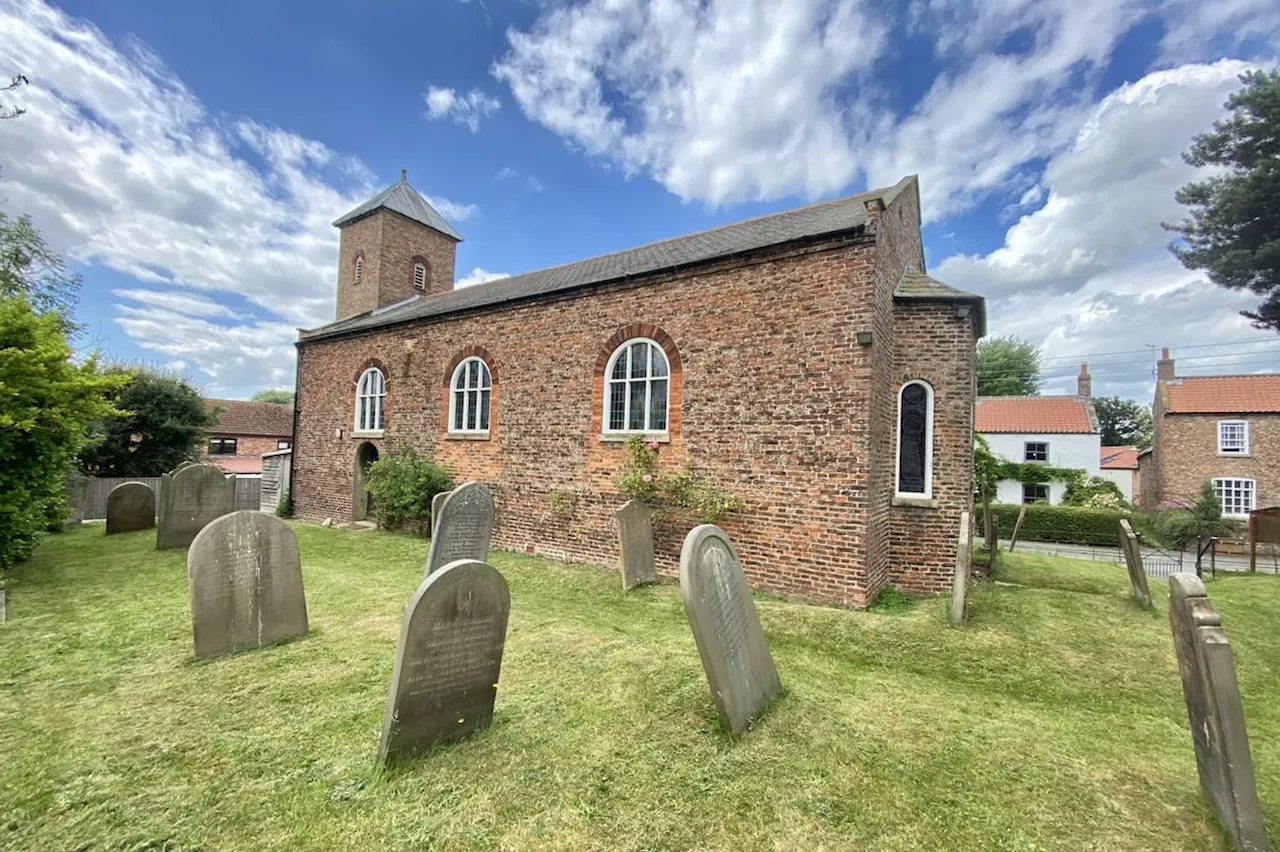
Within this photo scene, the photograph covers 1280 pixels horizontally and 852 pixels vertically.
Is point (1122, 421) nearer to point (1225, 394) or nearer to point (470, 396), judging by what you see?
point (1225, 394)

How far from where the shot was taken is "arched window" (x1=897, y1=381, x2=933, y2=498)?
29.7 ft

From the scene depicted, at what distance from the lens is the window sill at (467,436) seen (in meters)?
12.7

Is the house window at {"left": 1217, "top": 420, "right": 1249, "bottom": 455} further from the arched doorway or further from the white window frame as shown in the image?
the arched doorway

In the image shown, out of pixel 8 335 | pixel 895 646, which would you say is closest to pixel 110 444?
pixel 8 335

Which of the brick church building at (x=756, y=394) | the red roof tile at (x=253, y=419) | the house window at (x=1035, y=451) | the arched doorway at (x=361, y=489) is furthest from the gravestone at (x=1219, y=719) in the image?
the red roof tile at (x=253, y=419)

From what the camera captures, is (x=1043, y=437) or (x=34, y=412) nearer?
(x=34, y=412)

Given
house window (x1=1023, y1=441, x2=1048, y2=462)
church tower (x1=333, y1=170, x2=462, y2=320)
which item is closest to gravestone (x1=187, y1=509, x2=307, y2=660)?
church tower (x1=333, y1=170, x2=462, y2=320)

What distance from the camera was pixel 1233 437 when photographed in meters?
25.1

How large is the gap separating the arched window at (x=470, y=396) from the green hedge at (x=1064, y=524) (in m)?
19.3

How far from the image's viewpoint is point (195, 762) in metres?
3.55

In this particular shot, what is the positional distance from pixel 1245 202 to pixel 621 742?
12.9 m

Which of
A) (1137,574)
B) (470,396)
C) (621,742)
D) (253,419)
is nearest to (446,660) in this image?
(621,742)

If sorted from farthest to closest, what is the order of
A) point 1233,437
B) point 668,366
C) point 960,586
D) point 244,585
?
point 1233,437 < point 668,366 < point 960,586 < point 244,585

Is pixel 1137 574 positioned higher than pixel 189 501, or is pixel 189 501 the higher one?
pixel 189 501
